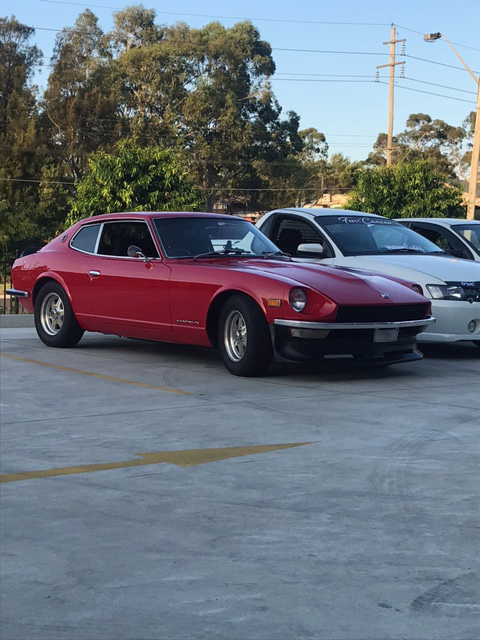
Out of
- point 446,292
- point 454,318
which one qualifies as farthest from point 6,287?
point 454,318

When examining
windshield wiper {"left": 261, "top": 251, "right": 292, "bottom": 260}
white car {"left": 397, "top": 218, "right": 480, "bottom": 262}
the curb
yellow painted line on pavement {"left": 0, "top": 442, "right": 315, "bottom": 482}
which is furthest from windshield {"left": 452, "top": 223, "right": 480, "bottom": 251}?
yellow painted line on pavement {"left": 0, "top": 442, "right": 315, "bottom": 482}

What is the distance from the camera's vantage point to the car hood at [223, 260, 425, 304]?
27.8ft

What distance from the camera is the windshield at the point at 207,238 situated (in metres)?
9.73

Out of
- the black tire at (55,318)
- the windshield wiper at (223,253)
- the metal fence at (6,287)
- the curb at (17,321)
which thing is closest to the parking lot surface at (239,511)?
the windshield wiper at (223,253)

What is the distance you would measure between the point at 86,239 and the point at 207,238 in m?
1.56

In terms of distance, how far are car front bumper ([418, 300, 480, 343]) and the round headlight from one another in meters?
2.34

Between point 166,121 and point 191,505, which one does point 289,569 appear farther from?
point 166,121

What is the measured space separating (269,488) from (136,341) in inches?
272

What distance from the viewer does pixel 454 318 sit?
33.4 ft

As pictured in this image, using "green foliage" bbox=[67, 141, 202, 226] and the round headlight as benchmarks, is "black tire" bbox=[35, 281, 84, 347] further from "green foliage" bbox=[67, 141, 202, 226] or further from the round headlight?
"green foliage" bbox=[67, 141, 202, 226]

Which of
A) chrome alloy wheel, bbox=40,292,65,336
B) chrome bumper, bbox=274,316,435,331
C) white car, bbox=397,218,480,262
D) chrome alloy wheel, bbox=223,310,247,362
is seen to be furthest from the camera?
white car, bbox=397,218,480,262

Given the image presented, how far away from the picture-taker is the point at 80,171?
58.4 meters

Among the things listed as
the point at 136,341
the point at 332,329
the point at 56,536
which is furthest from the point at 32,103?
the point at 56,536

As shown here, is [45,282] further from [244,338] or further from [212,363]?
[244,338]
